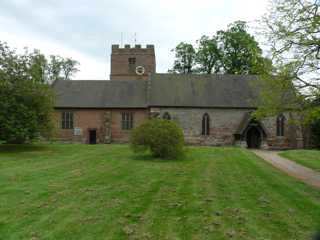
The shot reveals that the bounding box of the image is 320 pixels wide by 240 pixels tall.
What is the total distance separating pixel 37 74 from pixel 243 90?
23.6 metres

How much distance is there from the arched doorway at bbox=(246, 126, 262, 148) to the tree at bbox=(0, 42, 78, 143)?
2181 centimetres

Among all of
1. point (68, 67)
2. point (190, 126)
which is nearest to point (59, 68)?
point (68, 67)

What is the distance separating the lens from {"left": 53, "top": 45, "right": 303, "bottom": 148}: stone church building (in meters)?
37.8

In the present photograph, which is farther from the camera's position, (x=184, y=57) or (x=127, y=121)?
(x=184, y=57)

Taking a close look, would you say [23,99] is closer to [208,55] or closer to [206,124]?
[206,124]

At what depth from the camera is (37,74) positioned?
2641 centimetres

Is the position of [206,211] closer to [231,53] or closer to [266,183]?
[266,183]

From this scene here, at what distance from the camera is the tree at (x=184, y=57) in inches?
2269

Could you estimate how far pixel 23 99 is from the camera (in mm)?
25219

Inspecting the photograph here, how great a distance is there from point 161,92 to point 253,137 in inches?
460

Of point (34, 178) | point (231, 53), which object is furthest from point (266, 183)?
point (231, 53)

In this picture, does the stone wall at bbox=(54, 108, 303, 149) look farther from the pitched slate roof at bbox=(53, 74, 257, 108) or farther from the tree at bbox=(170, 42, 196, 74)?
the tree at bbox=(170, 42, 196, 74)

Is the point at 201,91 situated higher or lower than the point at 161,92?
higher

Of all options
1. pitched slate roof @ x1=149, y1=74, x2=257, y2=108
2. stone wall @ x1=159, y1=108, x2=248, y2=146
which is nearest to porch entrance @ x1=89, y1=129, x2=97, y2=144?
pitched slate roof @ x1=149, y1=74, x2=257, y2=108
